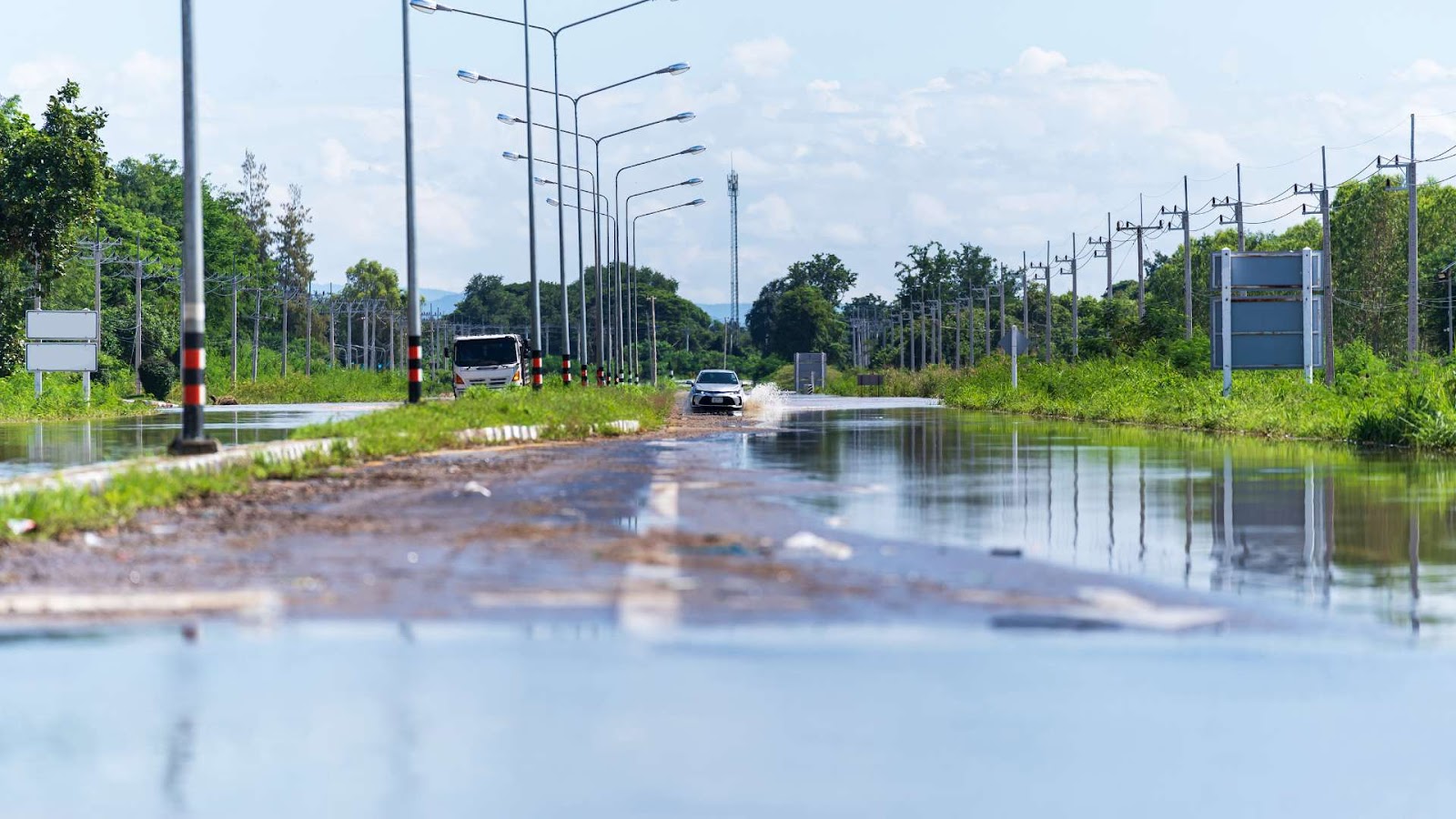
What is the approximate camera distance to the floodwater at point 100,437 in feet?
82.6

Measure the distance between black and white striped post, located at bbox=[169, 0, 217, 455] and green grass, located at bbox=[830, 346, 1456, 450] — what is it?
18.0 m

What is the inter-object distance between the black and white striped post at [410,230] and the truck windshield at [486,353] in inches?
887

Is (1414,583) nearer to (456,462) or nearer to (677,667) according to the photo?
(677,667)

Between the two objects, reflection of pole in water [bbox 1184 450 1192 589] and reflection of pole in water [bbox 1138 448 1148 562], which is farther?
reflection of pole in water [bbox 1138 448 1148 562]

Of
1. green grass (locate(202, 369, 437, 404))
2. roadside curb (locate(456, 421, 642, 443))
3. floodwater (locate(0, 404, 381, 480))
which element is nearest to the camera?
floodwater (locate(0, 404, 381, 480))

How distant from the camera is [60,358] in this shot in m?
58.0

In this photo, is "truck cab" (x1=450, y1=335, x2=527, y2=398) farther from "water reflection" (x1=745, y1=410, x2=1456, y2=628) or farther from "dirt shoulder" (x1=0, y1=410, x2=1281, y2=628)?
"dirt shoulder" (x1=0, y1=410, x2=1281, y2=628)

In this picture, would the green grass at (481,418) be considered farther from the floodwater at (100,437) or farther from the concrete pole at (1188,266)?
the concrete pole at (1188,266)

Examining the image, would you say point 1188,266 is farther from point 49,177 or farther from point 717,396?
point 49,177

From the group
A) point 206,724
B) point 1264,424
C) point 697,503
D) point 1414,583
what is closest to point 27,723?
point 206,724

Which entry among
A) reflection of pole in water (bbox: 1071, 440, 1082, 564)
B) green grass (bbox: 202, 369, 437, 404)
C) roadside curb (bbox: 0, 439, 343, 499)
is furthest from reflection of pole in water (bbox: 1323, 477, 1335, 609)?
green grass (bbox: 202, 369, 437, 404)

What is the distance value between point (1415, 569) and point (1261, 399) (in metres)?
27.8

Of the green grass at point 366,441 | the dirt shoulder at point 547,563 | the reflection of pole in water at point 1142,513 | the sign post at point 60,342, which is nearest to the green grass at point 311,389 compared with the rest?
the sign post at point 60,342

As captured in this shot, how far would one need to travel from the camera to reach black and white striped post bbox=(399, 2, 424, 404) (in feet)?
105
